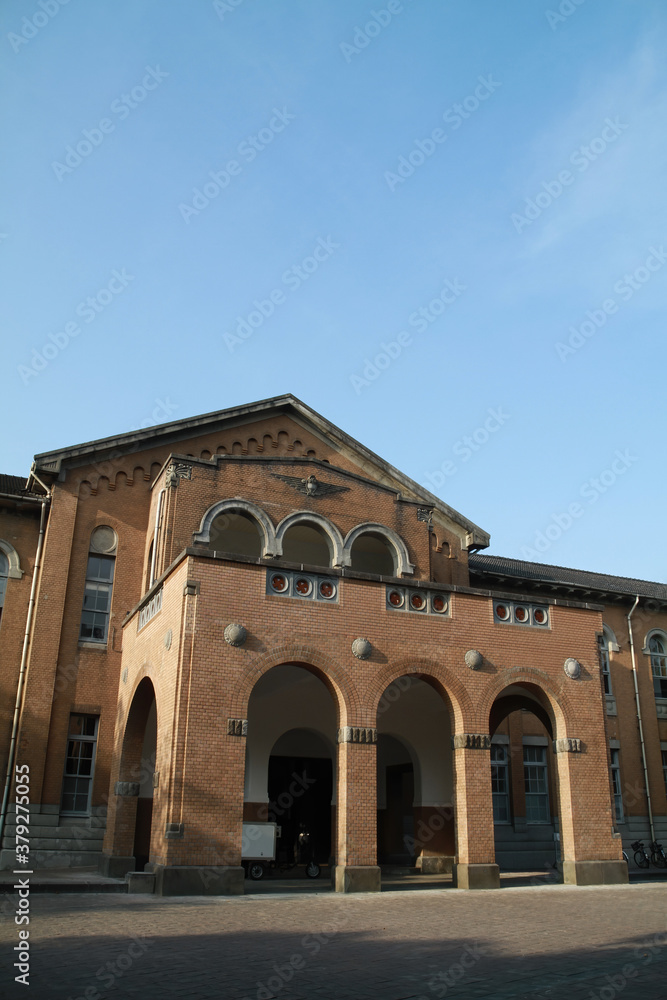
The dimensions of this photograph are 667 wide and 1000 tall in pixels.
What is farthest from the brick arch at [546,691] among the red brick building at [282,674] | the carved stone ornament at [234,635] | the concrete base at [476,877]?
the carved stone ornament at [234,635]

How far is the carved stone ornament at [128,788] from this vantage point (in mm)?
18516

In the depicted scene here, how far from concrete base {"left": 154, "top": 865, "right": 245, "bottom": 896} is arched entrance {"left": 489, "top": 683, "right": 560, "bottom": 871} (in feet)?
42.3

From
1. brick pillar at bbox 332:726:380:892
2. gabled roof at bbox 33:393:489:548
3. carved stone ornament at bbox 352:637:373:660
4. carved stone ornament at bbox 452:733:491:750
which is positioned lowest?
brick pillar at bbox 332:726:380:892

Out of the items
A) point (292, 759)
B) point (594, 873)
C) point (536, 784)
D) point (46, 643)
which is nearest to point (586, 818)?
point (594, 873)

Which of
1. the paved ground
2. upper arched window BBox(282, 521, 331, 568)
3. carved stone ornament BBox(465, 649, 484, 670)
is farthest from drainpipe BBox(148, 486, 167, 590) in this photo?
the paved ground

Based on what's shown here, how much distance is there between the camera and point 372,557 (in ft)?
78.9

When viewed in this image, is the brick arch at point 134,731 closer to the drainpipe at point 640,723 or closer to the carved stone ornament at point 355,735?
the carved stone ornament at point 355,735

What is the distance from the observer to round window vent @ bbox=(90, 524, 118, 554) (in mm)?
22656

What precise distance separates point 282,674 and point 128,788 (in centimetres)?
422

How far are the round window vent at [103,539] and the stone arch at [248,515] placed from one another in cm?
372

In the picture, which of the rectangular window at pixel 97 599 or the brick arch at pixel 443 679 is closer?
the brick arch at pixel 443 679

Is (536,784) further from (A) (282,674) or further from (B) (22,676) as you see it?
(B) (22,676)

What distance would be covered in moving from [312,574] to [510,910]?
23.1 feet

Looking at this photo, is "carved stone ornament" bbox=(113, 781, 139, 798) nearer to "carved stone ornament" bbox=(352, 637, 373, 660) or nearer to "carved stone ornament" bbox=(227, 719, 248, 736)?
"carved stone ornament" bbox=(227, 719, 248, 736)
